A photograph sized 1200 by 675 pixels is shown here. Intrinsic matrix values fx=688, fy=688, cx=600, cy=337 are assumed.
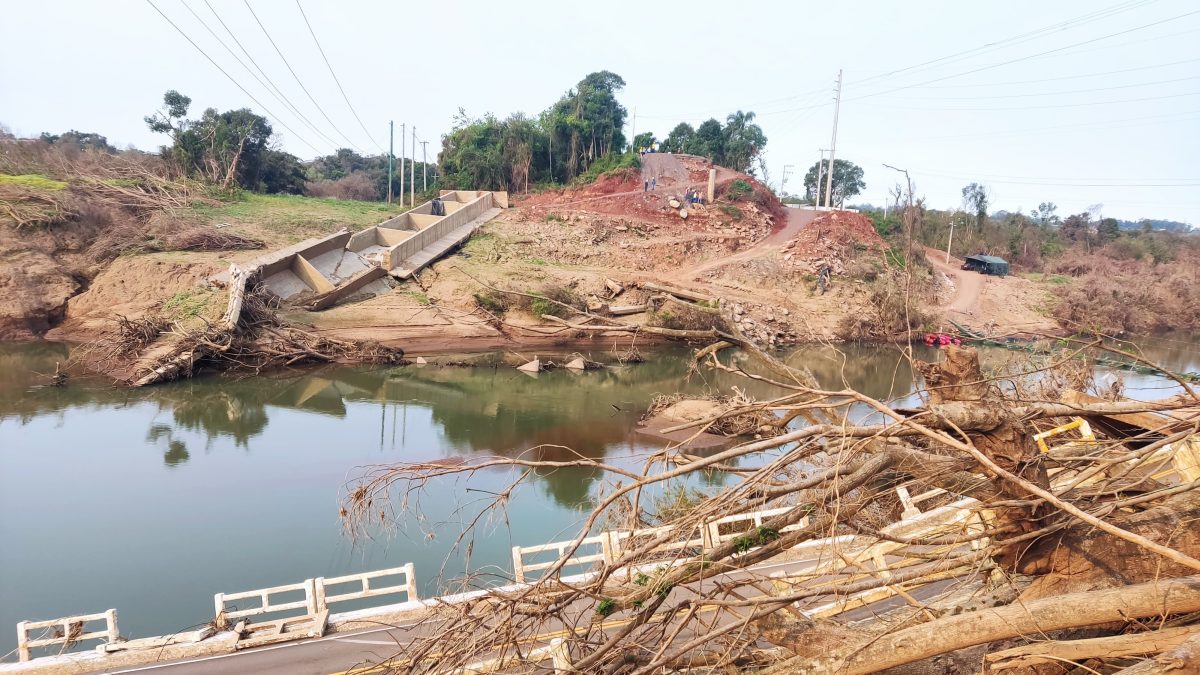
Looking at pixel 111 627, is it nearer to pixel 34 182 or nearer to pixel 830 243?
pixel 34 182

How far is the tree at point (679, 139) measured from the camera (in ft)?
147

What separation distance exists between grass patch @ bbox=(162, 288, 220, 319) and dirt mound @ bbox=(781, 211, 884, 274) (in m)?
21.8

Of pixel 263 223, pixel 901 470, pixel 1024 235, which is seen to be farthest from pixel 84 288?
pixel 1024 235

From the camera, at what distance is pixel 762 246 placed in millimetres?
31828

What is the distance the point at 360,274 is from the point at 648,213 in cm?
1540

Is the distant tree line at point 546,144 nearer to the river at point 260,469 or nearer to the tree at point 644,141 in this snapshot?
the tree at point 644,141

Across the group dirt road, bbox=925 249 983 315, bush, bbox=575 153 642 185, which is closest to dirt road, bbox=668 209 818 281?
dirt road, bbox=925 249 983 315

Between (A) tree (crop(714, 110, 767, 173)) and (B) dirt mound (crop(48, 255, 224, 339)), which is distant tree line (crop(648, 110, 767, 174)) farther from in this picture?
(B) dirt mound (crop(48, 255, 224, 339))

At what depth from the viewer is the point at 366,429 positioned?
1505cm

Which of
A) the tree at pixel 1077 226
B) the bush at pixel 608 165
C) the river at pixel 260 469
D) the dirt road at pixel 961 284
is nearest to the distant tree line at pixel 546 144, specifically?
the bush at pixel 608 165

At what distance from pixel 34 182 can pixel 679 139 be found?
33.7 m

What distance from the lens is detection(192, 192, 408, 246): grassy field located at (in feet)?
86.4

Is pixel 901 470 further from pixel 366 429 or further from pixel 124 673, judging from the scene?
pixel 366 429

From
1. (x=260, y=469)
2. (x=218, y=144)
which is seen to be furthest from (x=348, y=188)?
(x=260, y=469)
